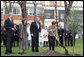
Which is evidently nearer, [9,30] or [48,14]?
[9,30]

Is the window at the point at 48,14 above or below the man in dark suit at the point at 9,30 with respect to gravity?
below

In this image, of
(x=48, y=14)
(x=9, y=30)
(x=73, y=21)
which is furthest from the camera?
(x=48, y=14)

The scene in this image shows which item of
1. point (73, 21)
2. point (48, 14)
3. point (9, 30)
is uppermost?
point (73, 21)

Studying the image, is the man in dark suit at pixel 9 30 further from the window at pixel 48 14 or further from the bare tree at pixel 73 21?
the window at pixel 48 14

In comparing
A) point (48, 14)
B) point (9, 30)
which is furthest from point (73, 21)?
point (48, 14)

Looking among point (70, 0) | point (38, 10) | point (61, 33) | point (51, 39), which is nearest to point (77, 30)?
point (51, 39)

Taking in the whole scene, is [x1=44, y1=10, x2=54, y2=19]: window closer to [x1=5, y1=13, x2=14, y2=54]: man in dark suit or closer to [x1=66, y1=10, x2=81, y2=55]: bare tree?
[x1=66, y1=10, x2=81, y2=55]: bare tree

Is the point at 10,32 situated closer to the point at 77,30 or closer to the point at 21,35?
the point at 21,35

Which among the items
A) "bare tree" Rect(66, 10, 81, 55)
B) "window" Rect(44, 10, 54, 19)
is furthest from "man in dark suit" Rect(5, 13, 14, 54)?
"window" Rect(44, 10, 54, 19)

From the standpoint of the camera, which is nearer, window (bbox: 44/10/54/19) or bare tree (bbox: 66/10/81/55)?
bare tree (bbox: 66/10/81/55)

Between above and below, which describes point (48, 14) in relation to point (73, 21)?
below

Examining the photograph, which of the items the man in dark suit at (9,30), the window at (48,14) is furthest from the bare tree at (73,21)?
the window at (48,14)

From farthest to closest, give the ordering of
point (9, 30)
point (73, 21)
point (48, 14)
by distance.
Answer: point (48, 14) → point (9, 30) → point (73, 21)

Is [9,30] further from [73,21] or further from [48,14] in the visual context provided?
[48,14]
